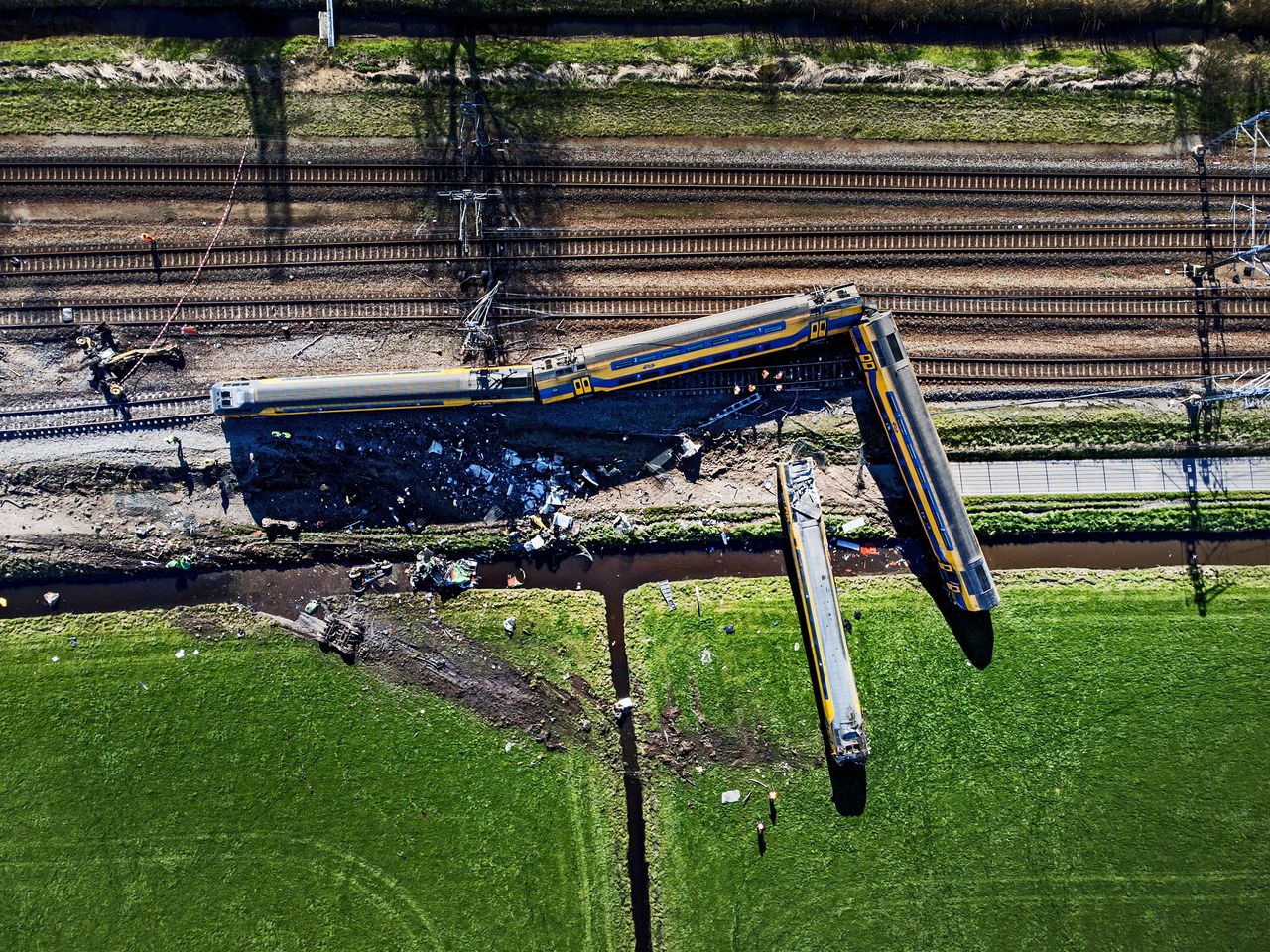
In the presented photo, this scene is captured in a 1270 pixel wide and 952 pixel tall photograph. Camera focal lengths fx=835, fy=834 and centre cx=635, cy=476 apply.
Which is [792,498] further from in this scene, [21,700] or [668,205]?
[21,700]

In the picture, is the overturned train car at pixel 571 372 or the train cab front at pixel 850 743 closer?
the train cab front at pixel 850 743

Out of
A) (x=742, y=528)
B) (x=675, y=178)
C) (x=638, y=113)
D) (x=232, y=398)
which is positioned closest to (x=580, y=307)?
(x=675, y=178)

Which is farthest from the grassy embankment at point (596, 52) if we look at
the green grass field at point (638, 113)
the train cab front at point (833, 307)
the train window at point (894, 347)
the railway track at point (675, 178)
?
the train window at point (894, 347)

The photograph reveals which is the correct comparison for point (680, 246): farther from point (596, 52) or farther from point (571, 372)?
point (596, 52)

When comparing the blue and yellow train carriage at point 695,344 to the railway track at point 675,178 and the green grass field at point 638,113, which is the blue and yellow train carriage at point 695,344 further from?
the green grass field at point 638,113

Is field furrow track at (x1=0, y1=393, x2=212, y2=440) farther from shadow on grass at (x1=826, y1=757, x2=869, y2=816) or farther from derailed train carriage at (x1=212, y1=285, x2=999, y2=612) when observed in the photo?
shadow on grass at (x1=826, y1=757, x2=869, y2=816)

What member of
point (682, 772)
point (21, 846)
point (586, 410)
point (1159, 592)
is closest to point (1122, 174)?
point (1159, 592)

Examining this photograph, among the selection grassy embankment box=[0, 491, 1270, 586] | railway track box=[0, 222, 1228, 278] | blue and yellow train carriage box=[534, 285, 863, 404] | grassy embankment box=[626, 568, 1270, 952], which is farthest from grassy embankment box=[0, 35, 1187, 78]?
grassy embankment box=[626, 568, 1270, 952]
